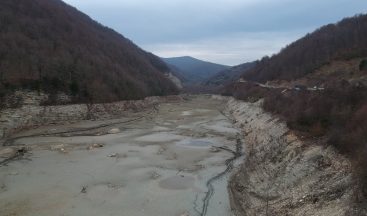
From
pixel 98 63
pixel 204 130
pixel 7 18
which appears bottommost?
pixel 204 130

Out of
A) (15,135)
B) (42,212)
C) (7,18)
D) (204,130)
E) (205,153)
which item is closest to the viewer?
(42,212)

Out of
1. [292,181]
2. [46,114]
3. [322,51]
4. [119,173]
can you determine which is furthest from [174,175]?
[322,51]

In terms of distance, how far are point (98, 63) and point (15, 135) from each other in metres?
45.3

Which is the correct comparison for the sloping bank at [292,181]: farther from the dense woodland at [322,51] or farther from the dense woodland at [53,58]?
the dense woodland at [322,51]

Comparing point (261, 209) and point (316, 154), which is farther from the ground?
point (316, 154)

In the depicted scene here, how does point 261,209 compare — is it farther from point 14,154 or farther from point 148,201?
point 14,154

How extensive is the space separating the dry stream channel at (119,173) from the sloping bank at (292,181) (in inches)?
59.5

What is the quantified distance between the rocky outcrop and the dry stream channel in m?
2.74

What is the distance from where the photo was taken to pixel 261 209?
21781 millimetres

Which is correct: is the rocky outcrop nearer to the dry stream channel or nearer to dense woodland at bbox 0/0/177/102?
dense woodland at bbox 0/0/177/102

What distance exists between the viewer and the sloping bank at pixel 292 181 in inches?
767

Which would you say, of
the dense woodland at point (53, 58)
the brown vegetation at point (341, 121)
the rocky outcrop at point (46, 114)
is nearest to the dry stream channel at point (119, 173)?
the rocky outcrop at point (46, 114)

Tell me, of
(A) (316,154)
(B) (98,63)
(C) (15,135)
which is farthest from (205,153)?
(B) (98,63)

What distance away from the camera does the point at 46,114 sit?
5916 centimetres
